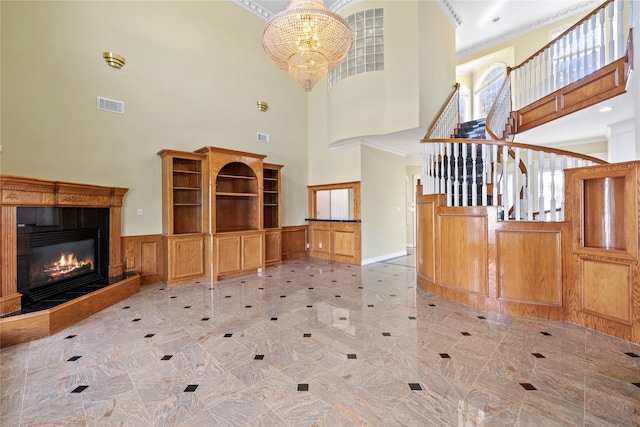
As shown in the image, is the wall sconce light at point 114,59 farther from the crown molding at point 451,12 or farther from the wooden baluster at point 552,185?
the crown molding at point 451,12

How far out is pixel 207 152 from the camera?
16.9ft

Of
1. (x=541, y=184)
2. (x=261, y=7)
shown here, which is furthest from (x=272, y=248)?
(x=261, y=7)

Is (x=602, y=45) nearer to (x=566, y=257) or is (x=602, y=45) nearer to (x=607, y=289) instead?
(x=566, y=257)

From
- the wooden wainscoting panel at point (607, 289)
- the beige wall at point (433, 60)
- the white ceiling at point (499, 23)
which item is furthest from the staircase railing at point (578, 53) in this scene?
the wooden wainscoting panel at point (607, 289)

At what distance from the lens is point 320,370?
2254 millimetres

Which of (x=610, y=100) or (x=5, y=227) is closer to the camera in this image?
(x=5, y=227)

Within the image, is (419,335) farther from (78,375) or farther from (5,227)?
(5,227)

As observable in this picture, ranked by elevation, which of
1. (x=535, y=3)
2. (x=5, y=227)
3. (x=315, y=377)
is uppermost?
(x=535, y=3)

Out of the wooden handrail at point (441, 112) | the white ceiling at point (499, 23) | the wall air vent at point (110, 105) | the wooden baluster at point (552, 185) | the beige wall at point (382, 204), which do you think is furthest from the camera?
the beige wall at point (382, 204)

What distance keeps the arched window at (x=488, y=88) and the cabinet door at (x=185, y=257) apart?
29.7ft

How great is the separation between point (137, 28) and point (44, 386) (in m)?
5.58

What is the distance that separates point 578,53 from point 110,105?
780 cm

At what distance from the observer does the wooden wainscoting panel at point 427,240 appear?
421cm

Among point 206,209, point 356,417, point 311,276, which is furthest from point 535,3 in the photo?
point 356,417
